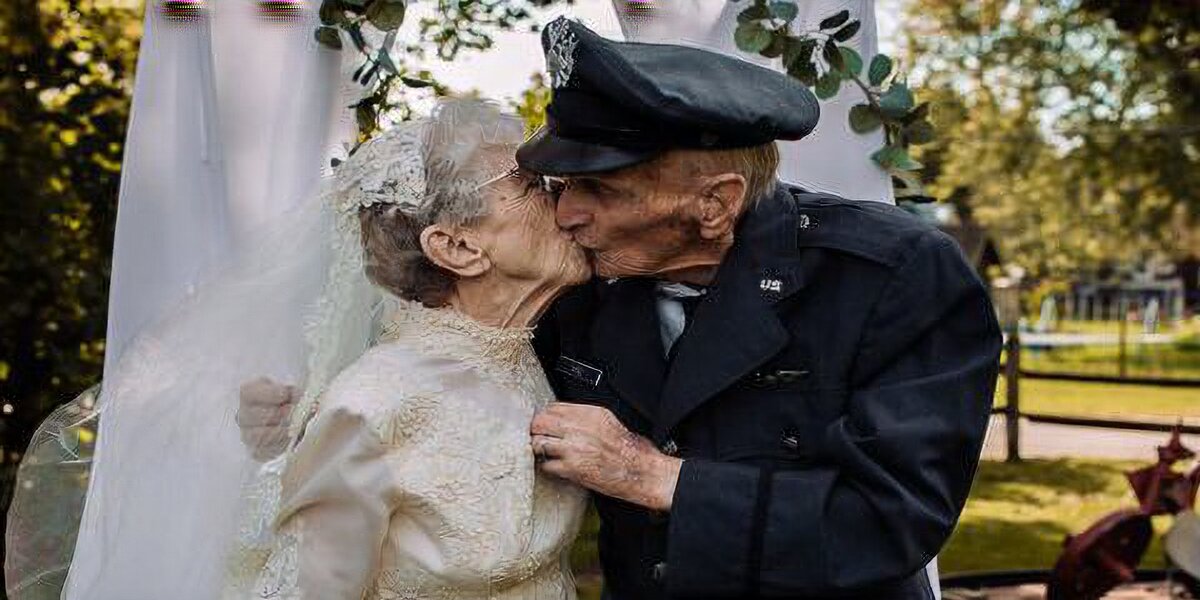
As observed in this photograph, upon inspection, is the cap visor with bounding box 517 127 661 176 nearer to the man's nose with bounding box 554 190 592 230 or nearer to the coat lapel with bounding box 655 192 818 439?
the man's nose with bounding box 554 190 592 230

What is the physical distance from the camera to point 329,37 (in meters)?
2.76

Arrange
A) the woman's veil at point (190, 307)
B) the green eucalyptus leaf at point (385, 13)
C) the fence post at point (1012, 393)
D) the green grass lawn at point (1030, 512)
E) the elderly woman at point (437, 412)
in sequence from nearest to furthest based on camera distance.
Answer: the elderly woman at point (437, 412)
the woman's veil at point (190, 307)
the green eucalyptus leaf at point (385, 13)
the green grass lawn at point (1030, 512)
the fence post at point (1012, 393)

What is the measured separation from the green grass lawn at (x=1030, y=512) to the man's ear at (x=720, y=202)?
13.6 feet

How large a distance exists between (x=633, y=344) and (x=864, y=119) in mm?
901

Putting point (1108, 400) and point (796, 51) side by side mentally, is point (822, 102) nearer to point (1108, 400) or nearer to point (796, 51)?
point (796, 51)

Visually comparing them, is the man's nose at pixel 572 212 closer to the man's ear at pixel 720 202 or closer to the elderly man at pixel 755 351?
the elderly man at pixel 755 351

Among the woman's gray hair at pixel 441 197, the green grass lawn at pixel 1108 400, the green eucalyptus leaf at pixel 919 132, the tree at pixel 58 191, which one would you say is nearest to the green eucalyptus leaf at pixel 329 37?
the woman's gray hair at pixel 441 197

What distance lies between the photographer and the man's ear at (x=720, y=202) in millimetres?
2055

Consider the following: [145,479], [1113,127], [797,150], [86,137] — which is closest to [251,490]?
[145,479]

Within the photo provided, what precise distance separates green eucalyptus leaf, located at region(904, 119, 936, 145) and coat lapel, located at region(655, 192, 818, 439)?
32.0 inches

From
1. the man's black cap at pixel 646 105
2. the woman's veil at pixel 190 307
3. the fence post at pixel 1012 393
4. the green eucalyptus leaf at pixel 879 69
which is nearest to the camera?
the man's black cap at pixel 646 105

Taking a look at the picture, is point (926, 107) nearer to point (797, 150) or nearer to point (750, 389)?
point (797, 150)

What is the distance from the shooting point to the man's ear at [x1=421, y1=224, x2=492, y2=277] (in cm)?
216

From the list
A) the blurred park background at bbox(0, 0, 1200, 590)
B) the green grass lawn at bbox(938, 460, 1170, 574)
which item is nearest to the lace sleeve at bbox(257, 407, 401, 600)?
the blurred park background at bbox(0, 0, 1200, 590)
